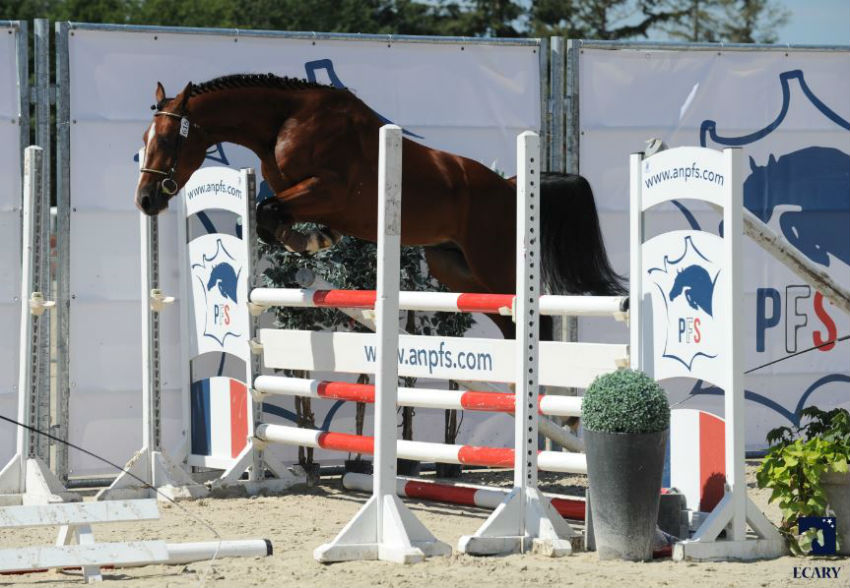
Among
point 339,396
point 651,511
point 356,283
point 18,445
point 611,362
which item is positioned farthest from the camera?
point 356,283

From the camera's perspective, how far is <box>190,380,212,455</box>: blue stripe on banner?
20.2 feet

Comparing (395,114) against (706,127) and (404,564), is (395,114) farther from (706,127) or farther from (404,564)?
(404,564)

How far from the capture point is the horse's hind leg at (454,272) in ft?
19.9

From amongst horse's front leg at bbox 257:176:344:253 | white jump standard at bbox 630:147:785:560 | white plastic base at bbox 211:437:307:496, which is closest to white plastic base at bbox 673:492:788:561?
white jump standard at bbox 630:147:785:560

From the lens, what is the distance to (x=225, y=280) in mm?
6039

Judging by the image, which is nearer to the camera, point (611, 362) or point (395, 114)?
point (611, 362)

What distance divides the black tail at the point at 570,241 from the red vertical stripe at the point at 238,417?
1514 mm

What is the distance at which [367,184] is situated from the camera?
5.58 metres

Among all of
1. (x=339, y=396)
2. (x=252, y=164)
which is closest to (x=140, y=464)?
(x=339, y=396)

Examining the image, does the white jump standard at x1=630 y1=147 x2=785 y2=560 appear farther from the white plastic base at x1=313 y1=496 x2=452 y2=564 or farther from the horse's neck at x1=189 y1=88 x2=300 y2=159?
the horse's neck at x1=189 y1=88 x2=300 y2=159

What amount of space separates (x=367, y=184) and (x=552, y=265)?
956 millimetres

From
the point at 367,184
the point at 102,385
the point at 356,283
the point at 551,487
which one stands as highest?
the point at 367,184

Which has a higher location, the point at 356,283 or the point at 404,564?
the point at 356,283

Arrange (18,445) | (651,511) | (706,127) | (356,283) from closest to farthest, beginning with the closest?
1. (651,511)
2. (18,445)
3. (356,283)
4. (706,127)
